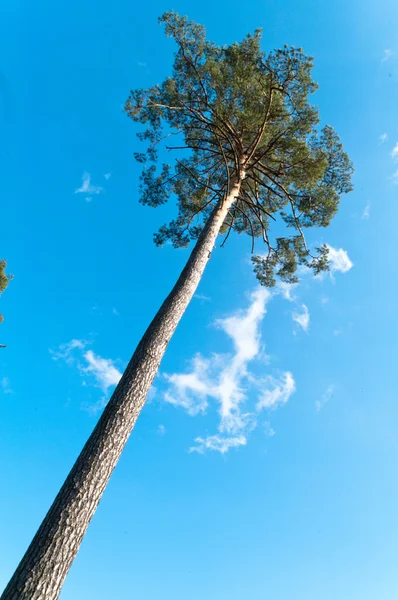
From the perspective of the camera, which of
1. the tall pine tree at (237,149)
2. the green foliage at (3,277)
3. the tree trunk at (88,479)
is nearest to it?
the tree trunk at (88,479)

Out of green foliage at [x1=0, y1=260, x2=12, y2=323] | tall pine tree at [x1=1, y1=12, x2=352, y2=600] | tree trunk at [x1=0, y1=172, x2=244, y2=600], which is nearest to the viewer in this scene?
tree trunk at [x1=0, y1=172, x2=244, y2=600]

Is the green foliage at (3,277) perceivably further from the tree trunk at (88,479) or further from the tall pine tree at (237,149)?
the tree trunk at (88,479)

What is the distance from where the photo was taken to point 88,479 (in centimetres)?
349

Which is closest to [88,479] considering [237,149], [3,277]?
[237,149]

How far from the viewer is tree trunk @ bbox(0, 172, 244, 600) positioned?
282cm

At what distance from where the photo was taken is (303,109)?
28.5 feet

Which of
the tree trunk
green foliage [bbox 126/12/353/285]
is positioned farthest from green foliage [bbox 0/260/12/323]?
the tree trunk

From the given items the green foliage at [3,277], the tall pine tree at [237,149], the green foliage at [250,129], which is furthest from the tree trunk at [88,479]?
the green foliage at [3,277]

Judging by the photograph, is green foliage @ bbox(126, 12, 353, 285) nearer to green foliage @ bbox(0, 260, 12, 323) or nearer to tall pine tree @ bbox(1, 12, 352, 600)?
tall pine tree @ bbox(1, 12, 352, 600)

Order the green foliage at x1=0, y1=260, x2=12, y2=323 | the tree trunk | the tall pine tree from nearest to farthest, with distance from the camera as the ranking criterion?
the tree trunk
the tall pine tree
the green foliage at x1=0, y1=260, x2=12, y2=323

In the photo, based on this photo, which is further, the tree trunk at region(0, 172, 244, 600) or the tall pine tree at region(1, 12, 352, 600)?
the tall pine tree at region(1, 12, 352, 600)

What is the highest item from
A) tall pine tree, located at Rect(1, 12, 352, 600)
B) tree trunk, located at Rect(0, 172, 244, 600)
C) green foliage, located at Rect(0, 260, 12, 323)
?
tall pine tree, located at Rect(1, 12, 352, 600)

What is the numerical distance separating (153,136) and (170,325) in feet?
23.3

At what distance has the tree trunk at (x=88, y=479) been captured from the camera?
282cm
